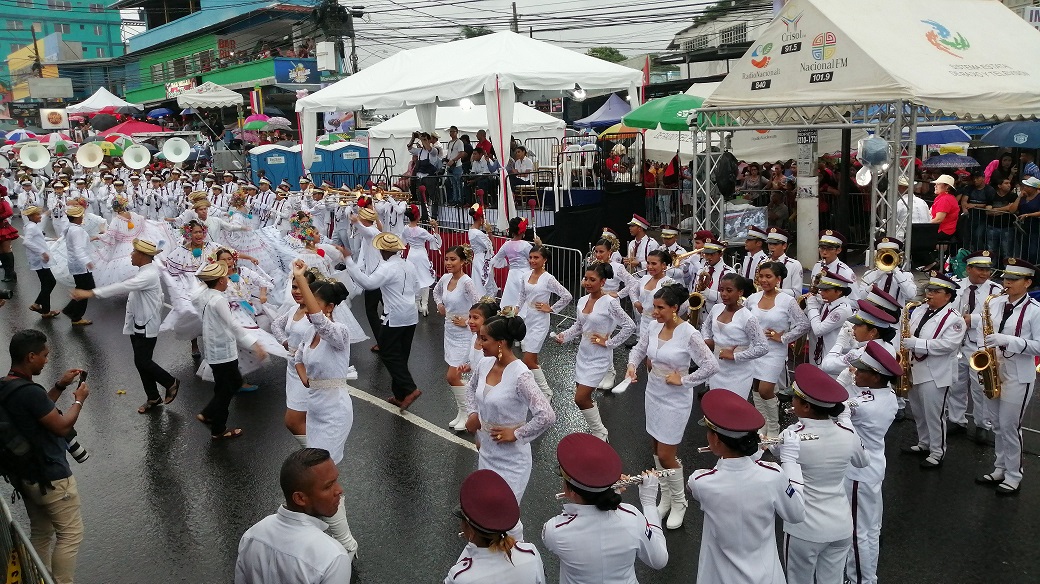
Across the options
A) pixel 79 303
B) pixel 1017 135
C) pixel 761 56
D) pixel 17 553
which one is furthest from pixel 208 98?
pixel 17 553

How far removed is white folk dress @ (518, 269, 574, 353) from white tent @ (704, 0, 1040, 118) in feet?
18.3

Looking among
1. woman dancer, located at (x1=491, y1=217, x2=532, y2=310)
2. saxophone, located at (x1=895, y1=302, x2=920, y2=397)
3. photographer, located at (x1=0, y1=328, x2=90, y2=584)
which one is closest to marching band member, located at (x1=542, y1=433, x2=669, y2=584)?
photographer, located at (x1=0, y1=328, x2=90, y2=584)

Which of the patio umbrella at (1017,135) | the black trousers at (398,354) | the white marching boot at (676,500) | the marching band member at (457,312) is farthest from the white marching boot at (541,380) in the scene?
the patio umbrella at (1017,135)

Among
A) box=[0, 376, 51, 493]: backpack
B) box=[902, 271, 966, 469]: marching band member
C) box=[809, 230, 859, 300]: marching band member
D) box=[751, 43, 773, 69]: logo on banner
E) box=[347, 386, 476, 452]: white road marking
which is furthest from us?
box=[751, 43, 773, 69]: logo on banner

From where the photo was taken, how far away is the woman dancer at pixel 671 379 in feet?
20.4

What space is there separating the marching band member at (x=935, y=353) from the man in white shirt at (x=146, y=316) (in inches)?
303

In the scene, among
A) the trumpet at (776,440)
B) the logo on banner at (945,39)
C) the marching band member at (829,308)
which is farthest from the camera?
the logo on banner at (945,39)

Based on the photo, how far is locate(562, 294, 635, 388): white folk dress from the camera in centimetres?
742

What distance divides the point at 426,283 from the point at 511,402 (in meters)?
7.25

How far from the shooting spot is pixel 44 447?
5.04 m

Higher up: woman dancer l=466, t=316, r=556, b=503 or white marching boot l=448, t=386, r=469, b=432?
woman dancer l=466, t=316, r=556, b=503

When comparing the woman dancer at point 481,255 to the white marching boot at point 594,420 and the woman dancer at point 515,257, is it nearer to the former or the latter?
the woman dancer at point 515,257

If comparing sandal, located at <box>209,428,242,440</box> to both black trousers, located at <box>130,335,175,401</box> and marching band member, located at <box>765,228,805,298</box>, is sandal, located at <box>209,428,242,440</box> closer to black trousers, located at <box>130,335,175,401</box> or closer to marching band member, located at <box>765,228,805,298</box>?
black trousers, located at <box>130,335,175,401</box>

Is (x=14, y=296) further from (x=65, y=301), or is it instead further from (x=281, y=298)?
(x=281, y=298)
